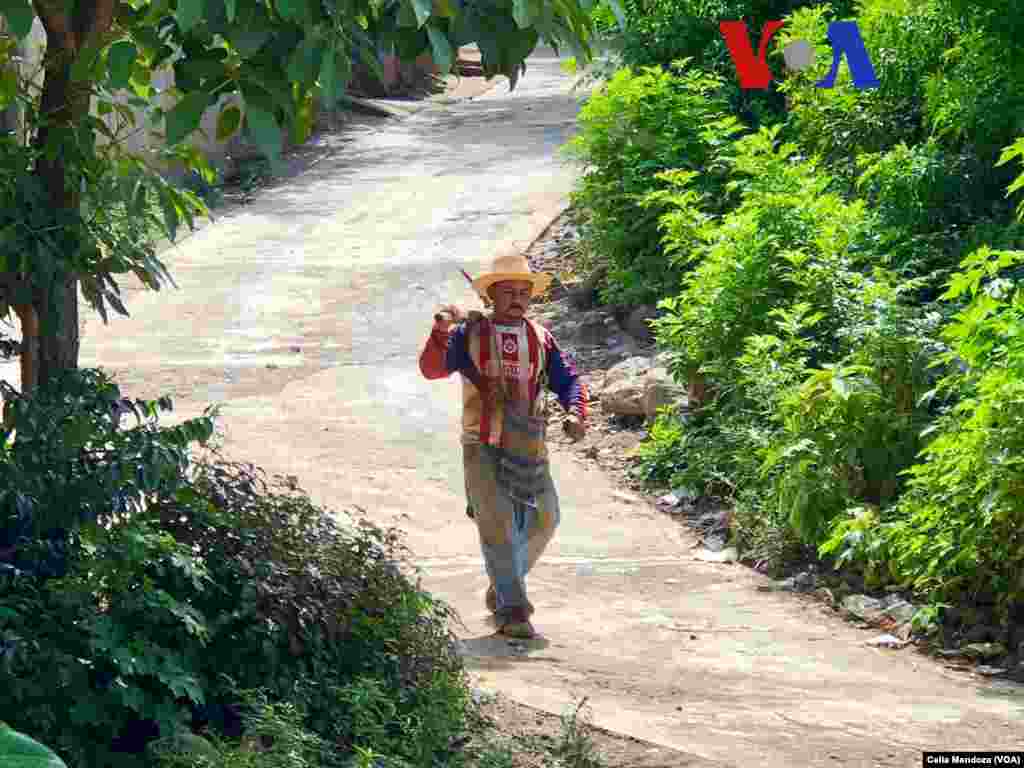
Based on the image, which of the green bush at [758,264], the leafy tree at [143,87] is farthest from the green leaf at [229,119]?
the green bush at [758,264]

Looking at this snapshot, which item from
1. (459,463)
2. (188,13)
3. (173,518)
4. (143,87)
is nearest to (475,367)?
(143,87)

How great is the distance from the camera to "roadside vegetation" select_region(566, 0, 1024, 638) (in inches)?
286

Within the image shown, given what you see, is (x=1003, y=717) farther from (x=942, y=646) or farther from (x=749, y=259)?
(x=749, y=259)

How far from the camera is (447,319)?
22.2ft

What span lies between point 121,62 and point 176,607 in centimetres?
158

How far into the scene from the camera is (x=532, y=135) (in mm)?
20312

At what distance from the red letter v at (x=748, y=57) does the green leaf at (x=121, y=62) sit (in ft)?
31.8

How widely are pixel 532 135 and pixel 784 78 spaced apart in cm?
671

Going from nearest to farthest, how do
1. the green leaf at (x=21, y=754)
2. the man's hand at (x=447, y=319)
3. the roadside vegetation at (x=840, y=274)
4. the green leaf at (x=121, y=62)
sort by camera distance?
the green leaf at (x=21, y=754) < the green leaf at (x=121, y=62) < the man's hand at (x=447, y=319) < the roadside vegetation at (x=840, y=274)

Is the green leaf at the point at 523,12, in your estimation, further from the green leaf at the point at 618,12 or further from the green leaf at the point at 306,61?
the green leaf at the point at 306,61

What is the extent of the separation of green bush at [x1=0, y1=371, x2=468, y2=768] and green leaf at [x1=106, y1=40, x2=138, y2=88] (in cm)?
137

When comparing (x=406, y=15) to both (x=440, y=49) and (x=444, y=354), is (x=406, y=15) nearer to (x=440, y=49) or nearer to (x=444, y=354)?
(x=440, y=49)

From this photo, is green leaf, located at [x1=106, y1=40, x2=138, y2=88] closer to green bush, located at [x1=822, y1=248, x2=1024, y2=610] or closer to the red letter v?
green bush, located at [x1=822, y1=248, x2=1024, y2=610]

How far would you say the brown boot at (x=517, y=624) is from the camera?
6.87 m
